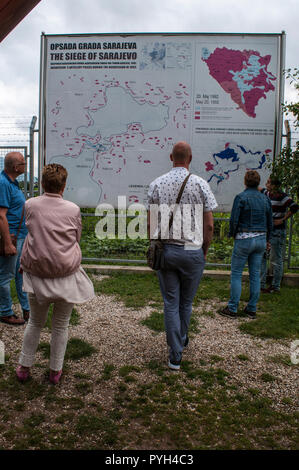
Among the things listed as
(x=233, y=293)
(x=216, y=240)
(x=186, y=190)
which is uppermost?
(x=186, y=190)

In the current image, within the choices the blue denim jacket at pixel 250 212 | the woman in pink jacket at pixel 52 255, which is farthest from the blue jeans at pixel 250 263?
the woman in pink jacket at pixel 52 255

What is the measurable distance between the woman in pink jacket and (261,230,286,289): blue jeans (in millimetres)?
3948

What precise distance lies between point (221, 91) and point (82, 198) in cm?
299

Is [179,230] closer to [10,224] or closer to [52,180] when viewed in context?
[52,180]

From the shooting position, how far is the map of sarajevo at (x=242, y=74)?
6.40m

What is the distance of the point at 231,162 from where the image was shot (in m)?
6.60

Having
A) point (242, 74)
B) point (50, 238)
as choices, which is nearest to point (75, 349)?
point (50, 238)

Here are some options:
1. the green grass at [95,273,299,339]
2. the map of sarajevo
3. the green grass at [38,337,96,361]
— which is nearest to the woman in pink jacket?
the green grass at [38,337,96,361]

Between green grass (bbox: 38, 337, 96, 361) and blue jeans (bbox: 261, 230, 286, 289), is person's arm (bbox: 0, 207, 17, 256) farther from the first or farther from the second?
blue jeans (bbox: 261, 230, 286, 289)

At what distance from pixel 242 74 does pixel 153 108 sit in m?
1.55

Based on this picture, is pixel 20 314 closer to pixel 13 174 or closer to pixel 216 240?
pixel 13 174

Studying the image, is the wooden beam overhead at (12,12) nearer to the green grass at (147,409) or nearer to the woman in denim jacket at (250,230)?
the green grass at (147,409)

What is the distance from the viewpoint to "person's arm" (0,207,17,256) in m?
4.10

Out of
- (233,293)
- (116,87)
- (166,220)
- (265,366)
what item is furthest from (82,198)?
(265,366)
